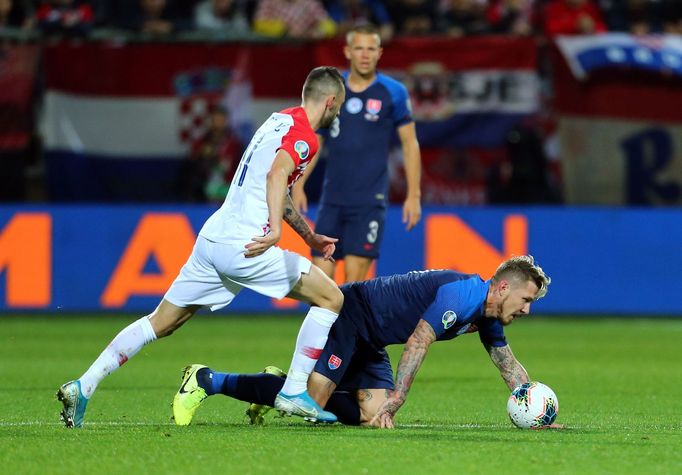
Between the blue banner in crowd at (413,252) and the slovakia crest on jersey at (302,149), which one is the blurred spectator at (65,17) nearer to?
the blue banner in crowd at (413,252)

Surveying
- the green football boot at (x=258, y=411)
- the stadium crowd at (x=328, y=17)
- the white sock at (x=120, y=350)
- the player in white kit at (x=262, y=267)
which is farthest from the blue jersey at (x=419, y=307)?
the stadium crowd at (x=328, y=17)

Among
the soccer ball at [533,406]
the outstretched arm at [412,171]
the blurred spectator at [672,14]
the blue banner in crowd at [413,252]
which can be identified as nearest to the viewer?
the soccer ball at [533,406]

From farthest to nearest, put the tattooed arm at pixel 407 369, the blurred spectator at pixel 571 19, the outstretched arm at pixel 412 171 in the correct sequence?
the blurred spectator at pixel 571 19 → the outstretched arm at pixel 412 171 → the tattooed arm at pixel 407 369

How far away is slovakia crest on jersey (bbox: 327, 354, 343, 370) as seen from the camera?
7258 millimetres

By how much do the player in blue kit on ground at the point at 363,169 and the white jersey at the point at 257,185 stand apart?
305 cm

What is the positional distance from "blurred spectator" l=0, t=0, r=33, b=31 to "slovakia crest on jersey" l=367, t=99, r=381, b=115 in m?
7.30

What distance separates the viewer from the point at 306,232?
7219mm

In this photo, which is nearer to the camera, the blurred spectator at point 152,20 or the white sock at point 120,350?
the white sock at point 120,350

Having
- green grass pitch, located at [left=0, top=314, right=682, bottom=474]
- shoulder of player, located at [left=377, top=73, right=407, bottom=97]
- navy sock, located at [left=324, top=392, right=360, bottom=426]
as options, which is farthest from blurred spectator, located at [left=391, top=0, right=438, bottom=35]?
navy sock, located at [left=324, top=392, right=360, bottom=426]

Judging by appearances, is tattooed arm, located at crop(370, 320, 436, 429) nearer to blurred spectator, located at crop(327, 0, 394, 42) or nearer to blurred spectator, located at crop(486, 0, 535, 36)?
blurred spectator, located at crop(486, 0, 535, 36)

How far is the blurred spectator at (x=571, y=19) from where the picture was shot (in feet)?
54.3

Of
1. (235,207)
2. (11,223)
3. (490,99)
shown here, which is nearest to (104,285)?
(11,223)

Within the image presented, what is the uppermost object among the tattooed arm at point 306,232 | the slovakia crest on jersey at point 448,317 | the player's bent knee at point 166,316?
the tattooed arm at point 306,232

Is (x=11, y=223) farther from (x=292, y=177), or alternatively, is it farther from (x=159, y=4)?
(x=292, y=177)
